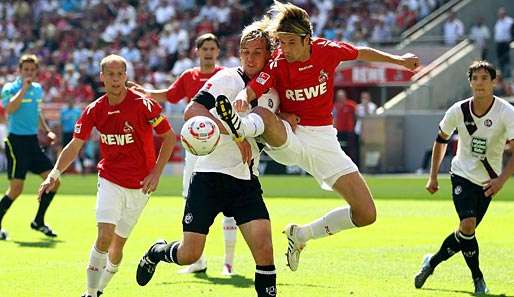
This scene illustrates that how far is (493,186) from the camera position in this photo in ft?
34.4

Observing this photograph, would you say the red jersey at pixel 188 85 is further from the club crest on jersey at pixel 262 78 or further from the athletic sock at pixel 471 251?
the athletic sock at pixel 471 251

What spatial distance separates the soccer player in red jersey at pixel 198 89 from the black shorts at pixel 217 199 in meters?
2.90

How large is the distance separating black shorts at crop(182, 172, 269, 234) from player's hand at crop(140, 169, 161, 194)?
2.31ft

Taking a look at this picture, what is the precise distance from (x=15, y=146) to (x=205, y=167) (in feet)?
25.6

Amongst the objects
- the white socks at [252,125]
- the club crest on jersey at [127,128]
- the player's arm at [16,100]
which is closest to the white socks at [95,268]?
the club crest on jersey at [127,128]

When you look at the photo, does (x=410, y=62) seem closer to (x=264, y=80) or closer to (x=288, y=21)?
(x=288, y=21)

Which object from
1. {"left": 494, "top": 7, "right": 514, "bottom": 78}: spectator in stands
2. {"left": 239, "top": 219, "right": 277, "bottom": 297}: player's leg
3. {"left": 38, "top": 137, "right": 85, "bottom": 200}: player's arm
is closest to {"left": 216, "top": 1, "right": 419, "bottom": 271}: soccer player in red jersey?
{"left": 239, "top": 219, "right": 277, "bottom": 297}: player's leg

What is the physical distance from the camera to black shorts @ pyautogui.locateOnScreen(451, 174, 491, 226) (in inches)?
423

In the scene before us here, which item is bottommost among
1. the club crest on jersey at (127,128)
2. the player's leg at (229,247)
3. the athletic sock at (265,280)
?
the player's leg at (229,247)

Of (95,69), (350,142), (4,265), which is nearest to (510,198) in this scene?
(350,142)

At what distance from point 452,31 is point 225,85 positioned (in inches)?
→ 1017

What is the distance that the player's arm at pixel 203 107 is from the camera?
352 inches

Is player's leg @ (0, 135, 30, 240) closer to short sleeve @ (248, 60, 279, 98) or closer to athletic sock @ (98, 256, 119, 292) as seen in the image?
athletic sock @ (98, 256, 119, 292)

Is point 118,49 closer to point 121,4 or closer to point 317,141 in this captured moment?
point 121,4
